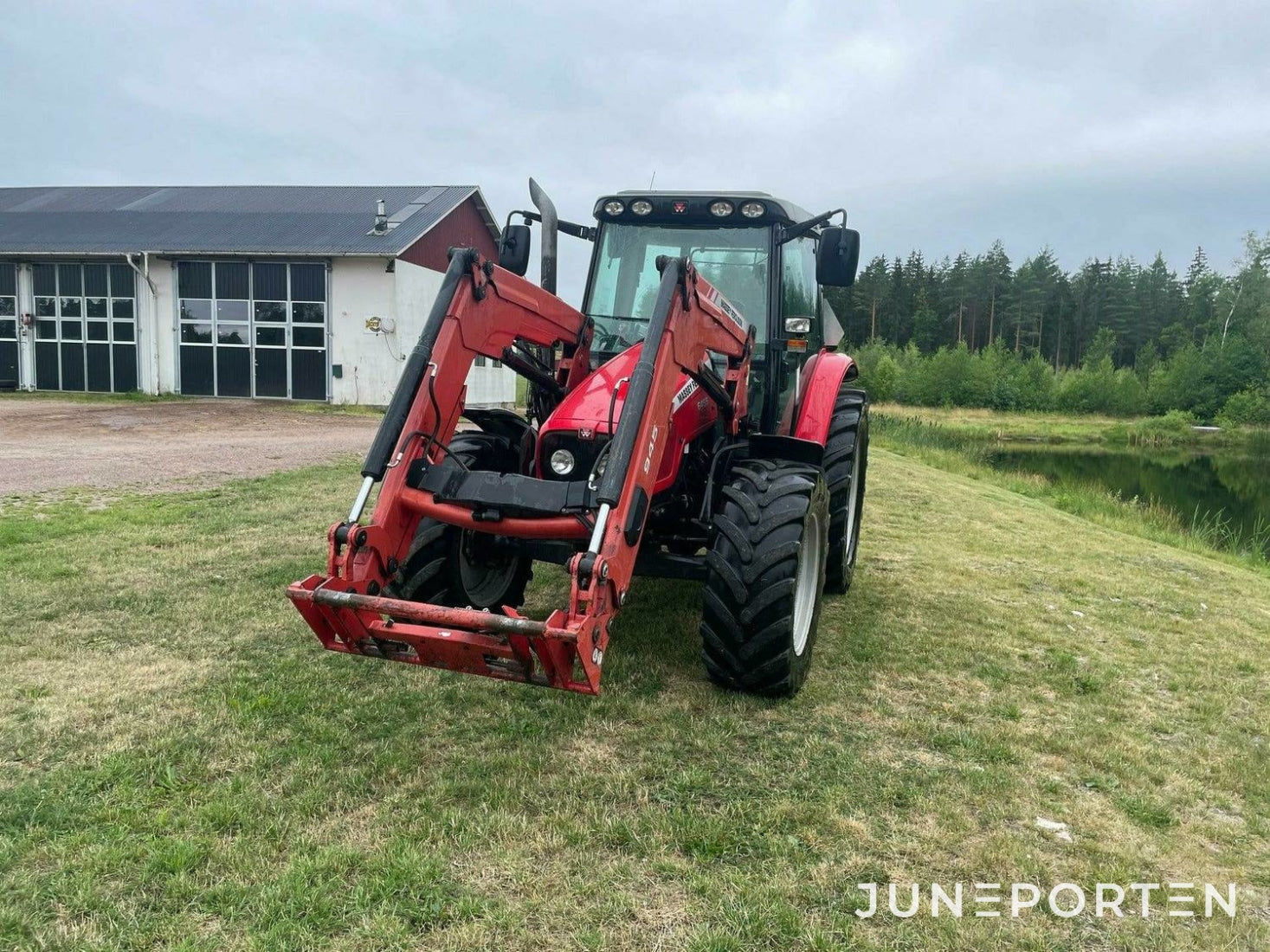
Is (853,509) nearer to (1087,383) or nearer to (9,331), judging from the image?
(9,331)

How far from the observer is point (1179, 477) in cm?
2436

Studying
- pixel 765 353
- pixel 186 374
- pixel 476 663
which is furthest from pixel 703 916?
pixel 186 374

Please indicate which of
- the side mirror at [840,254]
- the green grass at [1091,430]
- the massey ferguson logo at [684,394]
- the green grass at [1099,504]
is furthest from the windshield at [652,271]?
the green grass at [1091,430]

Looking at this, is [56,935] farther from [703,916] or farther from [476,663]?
[703,916]

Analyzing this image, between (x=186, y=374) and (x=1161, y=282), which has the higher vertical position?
Answer: (x=1161, y=282)

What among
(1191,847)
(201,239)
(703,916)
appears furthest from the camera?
(201,239)

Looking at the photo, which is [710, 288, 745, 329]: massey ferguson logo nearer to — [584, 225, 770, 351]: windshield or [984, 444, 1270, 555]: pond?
[584, 225, 770, 351]: windshield

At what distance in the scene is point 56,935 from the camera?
234 cm

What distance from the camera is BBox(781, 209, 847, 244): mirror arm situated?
16.9 feet

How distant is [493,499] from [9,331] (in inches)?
950

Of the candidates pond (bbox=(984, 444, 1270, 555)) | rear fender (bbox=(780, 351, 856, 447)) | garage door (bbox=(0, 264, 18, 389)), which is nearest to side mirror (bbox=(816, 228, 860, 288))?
rear fender (bbox=(780, 351, 856, 447))

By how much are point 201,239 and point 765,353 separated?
65.6 ft

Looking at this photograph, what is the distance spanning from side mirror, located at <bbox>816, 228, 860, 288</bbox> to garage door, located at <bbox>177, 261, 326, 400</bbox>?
17818mm

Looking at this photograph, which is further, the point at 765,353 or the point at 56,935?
the point at 765,353
